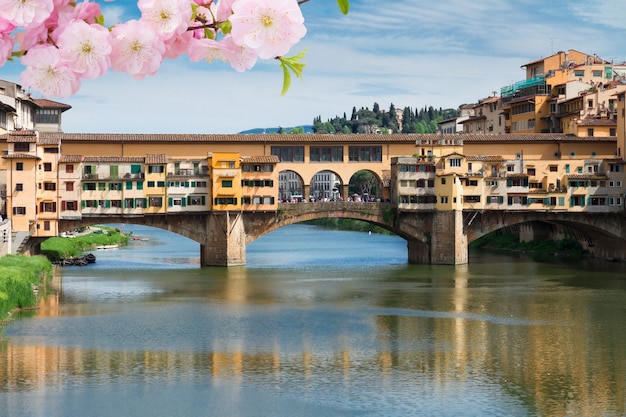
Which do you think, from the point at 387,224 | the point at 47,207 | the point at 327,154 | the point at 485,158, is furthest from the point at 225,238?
the point at 485,158

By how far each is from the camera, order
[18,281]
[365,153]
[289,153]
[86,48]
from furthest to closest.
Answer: [365,153]
[289,153]
[18,281]
[86,48]

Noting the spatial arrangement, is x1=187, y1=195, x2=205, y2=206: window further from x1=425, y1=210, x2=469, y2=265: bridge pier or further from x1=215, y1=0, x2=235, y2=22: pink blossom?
x1=215, y1=0, x2=235, y2=22: pink blossom

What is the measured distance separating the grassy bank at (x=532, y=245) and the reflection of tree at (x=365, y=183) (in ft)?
77.7

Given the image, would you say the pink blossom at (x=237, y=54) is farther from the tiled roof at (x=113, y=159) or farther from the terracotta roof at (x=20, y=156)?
the tiled roof at (x=113, y=159)

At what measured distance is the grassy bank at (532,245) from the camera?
52.3m

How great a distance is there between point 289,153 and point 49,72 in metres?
45.2

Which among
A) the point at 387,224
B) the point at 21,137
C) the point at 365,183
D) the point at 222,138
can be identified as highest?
the point at 222,138

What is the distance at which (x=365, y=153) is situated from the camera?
158ft

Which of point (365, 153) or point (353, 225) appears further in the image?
point (353, 225)

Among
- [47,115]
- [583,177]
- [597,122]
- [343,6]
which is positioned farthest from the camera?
[47,115]

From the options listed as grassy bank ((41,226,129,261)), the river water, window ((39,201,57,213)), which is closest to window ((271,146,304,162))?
the river water

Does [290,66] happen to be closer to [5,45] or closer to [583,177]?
[5,45]

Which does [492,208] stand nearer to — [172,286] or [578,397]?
[172,286]

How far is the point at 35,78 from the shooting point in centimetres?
235
